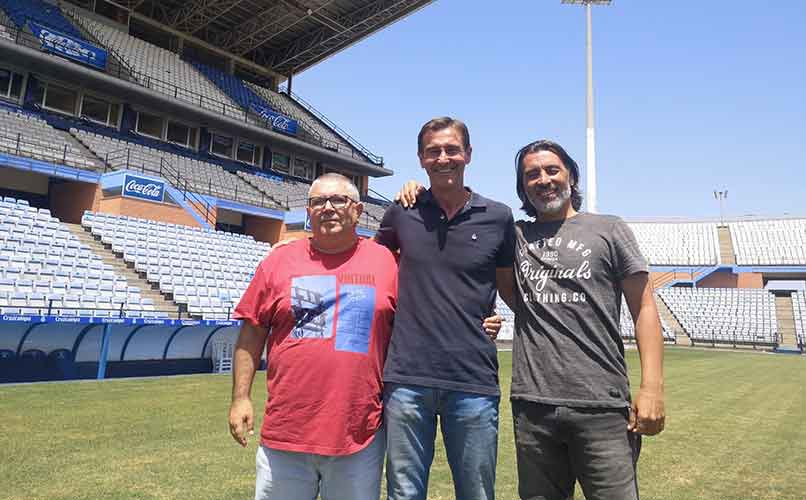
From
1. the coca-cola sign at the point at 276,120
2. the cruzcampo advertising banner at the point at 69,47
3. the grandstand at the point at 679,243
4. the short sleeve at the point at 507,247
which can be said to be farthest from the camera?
the grandstand at the point at 679,243

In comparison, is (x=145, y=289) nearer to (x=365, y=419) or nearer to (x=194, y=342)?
(x=194, y=342)

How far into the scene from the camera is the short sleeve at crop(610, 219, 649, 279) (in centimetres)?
249

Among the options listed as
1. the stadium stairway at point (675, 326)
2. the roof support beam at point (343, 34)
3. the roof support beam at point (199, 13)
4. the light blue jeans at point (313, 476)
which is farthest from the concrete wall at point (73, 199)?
the stadium stairway at point (675, 326)

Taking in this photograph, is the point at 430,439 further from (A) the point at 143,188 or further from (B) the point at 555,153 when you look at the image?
(A) the point at 143,188

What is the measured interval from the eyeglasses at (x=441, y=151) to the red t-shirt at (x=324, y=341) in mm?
584

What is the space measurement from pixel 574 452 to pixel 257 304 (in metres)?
1.73

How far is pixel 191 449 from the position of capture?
17.3 ft

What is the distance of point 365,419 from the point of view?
2.43 meters

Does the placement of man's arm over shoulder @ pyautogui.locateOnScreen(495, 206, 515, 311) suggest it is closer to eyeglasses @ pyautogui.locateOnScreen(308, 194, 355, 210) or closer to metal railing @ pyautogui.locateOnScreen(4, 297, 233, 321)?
eyeglasses @ pyautogui.locateOnScreen(308, 194, 355, 210)

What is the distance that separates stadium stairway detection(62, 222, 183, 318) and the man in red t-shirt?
1087 cm

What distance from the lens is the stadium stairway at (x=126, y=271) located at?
521 inches

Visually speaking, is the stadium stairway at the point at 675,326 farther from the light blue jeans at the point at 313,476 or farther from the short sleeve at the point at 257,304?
the short sleeve at the point at 257,304

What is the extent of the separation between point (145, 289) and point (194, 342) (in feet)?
8.13

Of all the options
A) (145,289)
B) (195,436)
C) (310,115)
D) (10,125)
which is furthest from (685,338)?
(10,125)
